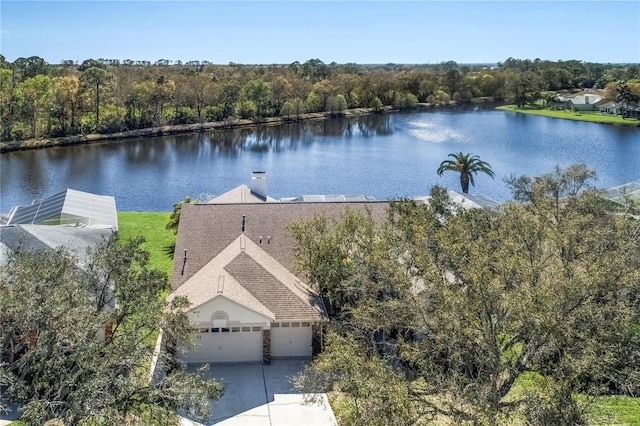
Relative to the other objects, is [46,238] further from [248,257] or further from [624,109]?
[624,109]

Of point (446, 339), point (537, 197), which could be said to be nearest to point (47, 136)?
point (537, 197)

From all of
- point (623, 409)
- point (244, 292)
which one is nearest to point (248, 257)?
point (244, 292)

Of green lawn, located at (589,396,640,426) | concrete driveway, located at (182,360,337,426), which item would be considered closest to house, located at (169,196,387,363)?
concrete driveway, located at (182,360,337,426)

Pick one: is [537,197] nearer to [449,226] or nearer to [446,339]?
[449,226]

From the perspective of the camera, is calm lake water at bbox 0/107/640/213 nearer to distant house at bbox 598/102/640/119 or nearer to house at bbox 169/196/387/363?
distant house at bbox 598/102/640/119

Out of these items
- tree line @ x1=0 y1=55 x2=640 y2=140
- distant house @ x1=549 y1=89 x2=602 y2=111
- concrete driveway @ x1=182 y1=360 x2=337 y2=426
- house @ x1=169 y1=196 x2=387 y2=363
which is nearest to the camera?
concrete driveway @ x1=182 y1=360 x2=337 y2=426

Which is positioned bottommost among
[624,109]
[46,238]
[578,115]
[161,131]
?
[46,238]

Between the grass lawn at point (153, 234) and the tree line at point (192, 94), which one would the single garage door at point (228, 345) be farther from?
the tree line at point (192, 94)
